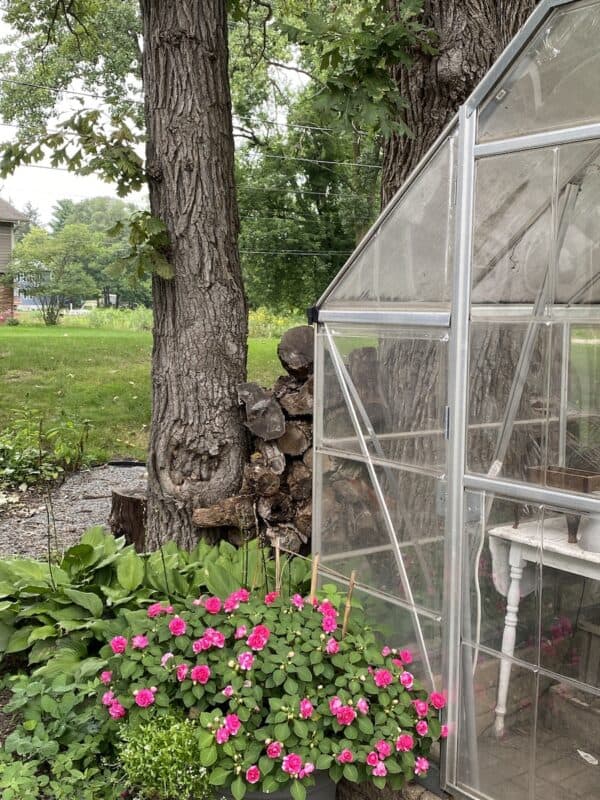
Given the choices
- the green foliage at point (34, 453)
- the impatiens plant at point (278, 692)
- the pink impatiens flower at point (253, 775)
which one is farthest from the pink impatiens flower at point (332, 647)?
the green foliage at point (34, 453)

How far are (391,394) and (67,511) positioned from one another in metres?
4.52

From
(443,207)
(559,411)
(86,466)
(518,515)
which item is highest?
(443,207)

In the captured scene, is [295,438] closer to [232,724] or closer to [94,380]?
[232,724]

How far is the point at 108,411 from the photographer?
11.1 metres

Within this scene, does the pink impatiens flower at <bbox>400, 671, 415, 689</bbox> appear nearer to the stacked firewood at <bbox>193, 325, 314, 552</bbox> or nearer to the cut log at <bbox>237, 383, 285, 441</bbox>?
the stacked firewood at <bbox>193, 325, 314, 552</bbox>

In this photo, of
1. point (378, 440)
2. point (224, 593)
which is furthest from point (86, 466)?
point (378, 440)

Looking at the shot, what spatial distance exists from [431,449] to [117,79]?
1511 cm

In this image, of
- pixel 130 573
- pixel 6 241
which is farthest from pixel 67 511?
pixel 6 241

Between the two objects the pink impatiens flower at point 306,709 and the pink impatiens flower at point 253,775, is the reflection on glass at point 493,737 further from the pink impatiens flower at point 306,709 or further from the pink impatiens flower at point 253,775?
the pink impatiens flower at point 253,775

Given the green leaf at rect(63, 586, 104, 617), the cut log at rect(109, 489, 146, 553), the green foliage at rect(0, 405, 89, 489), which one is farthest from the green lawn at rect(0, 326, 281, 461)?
the green leaf at rect(63, 586, 104, 617)

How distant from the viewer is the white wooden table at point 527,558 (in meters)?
2.74

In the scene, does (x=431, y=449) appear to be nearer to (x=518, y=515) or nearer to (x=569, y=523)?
(x=518, y=515)

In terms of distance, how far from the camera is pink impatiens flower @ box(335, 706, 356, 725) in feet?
9.99

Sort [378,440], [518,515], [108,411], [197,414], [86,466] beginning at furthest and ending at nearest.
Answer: [108,411], [86,466], [197,414], [378,440], [518,515]
